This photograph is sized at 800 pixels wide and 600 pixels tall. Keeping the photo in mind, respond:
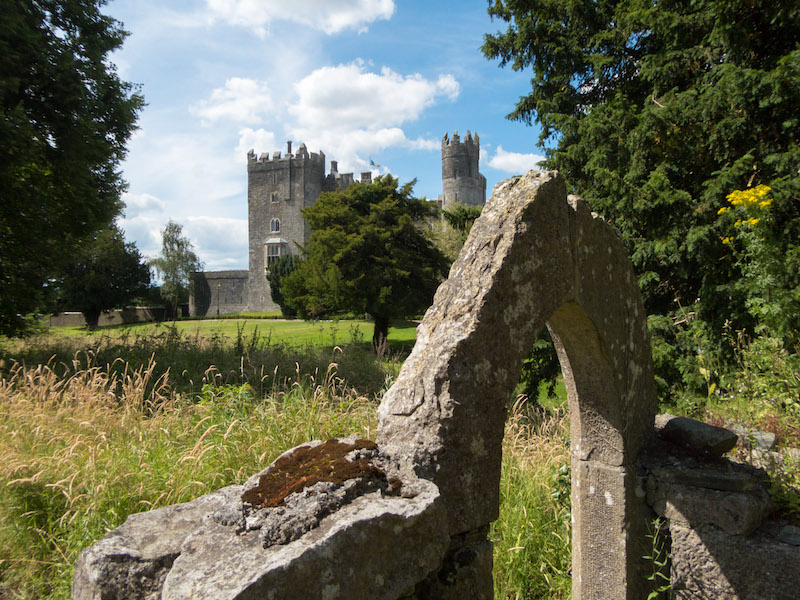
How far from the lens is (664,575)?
3508mm

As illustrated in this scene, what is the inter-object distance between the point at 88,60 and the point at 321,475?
1286cm

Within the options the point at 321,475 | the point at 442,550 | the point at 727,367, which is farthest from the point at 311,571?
the point at 727,367

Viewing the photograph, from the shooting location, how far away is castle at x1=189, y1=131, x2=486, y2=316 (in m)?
52.7

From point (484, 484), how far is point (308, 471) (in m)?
0.88

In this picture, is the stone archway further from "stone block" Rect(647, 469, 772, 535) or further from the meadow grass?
the meadow grass

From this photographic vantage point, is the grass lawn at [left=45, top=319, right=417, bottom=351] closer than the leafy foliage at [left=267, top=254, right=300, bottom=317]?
Yes

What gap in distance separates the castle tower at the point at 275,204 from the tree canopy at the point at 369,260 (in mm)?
32946

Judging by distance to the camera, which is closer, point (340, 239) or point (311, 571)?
point (311, 571)

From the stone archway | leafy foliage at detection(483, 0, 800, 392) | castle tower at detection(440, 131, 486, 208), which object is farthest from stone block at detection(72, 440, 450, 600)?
castle tower at detection(440, 131, 486, 208)

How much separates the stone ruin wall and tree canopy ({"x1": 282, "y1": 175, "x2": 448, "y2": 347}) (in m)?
14.8

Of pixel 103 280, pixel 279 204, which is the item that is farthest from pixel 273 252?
pixel 103 280

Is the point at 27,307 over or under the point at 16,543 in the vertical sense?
over

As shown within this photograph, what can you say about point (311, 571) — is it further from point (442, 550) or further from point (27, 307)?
point (27, 307)

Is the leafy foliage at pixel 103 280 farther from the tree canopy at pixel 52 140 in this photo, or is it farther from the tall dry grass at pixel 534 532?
the tall dry grass at pixel 534 532
